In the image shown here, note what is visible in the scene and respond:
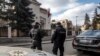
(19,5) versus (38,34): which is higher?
(19,5)

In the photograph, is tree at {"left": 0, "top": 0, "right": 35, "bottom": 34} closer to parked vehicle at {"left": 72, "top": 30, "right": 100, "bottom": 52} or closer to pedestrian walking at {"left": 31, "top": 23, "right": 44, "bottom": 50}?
parked vehicle at {"left": 72, "top": 30, "right": 100, "bottom": 52}

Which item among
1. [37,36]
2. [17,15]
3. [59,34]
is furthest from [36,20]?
[59,34]

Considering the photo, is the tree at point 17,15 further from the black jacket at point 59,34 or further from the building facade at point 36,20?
the black jacket at point 59,34

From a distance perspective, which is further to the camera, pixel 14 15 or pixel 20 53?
pixel 14 15

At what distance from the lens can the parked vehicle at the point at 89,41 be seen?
10.3 metres

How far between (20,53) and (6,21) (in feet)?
96.3

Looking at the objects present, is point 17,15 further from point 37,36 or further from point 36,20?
point 37,36

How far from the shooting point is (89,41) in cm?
1052

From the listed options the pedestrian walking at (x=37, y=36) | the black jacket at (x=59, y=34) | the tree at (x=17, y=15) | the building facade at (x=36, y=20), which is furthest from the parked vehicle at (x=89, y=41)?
the building facade at (x=36, y=20)

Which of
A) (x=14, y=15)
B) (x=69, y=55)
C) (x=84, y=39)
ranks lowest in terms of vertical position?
(x=69, y=55)

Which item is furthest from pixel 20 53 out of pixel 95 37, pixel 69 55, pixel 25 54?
pixel 69 55

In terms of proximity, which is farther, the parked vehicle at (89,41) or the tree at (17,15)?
the tree at (17,15)

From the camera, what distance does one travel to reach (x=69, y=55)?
11578mm

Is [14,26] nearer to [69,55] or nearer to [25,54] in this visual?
[69,55]
